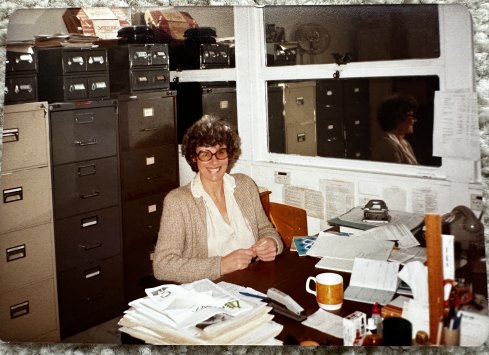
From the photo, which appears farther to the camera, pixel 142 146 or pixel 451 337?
pixel 142 146

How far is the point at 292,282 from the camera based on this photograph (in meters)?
1.32

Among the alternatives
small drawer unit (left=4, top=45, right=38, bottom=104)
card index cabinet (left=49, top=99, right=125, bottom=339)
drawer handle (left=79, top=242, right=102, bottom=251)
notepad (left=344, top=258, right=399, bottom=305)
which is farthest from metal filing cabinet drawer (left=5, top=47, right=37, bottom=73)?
notepad (left=344, top=258, right=399, bottom=305)

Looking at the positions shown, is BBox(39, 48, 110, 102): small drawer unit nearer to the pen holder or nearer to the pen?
the pen

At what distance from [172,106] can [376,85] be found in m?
0.51

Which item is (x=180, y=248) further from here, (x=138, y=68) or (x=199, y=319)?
(x=138, y=68)

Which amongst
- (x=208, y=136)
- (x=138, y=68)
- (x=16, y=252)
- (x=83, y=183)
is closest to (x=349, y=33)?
(x=208, y=136)

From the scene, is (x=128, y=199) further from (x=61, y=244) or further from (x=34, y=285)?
(x=34, y=285)

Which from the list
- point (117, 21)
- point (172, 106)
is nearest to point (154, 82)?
point (172, 106)

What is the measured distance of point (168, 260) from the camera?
1341mm

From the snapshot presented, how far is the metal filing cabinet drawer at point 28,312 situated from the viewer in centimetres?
128

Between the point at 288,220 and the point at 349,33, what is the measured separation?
495 millimetres

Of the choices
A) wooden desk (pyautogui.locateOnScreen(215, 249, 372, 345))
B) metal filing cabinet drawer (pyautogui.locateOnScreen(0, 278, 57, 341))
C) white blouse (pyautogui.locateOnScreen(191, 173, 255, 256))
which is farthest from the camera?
white blouse (pyautogui.locateOnScreen(191, 173, 255, 256))

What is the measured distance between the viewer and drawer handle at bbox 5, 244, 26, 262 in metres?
1.27

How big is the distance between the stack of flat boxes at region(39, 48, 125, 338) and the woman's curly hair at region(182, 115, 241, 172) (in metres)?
0.18
